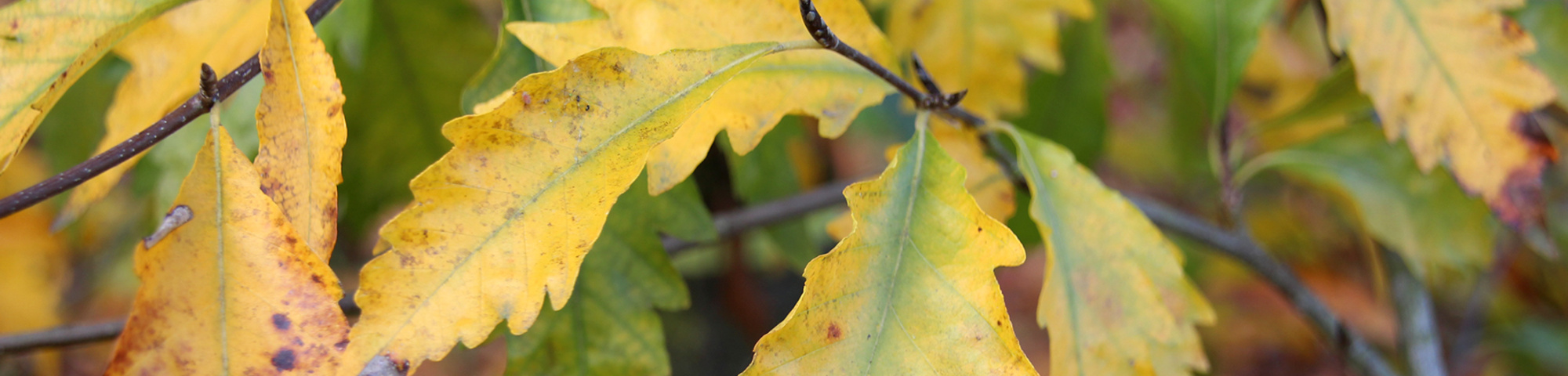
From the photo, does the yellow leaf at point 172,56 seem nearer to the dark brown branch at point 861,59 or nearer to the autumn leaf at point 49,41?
the autumn leaf at point 49,41

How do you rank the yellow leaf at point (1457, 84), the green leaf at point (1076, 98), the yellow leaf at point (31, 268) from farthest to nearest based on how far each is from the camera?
1. the yellow leaf at point (31, 268)
2. the green leaf at point (1076, 98)
3. the yellow leaf at point (1457, 84)

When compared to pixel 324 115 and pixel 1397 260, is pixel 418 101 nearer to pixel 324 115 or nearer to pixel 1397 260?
pixel 324 115

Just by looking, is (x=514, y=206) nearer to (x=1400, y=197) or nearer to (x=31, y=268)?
(x=1400, y=197)

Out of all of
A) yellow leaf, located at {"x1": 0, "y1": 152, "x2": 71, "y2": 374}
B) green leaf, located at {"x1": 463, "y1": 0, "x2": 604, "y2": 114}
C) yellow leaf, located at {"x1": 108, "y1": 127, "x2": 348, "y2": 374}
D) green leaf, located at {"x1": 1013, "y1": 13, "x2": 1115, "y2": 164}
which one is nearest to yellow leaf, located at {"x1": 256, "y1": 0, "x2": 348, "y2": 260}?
yellow leaf, located at {"x1": 108, "y1": 127, "x2": 348, "y2": 374}

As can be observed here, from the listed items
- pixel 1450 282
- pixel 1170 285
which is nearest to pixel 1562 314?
pixel 1450 282

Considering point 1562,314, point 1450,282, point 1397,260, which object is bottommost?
point 1562,314

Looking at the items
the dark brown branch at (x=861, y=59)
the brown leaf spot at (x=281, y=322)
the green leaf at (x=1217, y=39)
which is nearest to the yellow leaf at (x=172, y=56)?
the brown leaf spot at (x=281, y=322)

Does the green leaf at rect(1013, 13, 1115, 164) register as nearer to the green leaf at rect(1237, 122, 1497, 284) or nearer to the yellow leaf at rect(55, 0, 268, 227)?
the green leaf at rect(1237, 122, 1497, 284)
